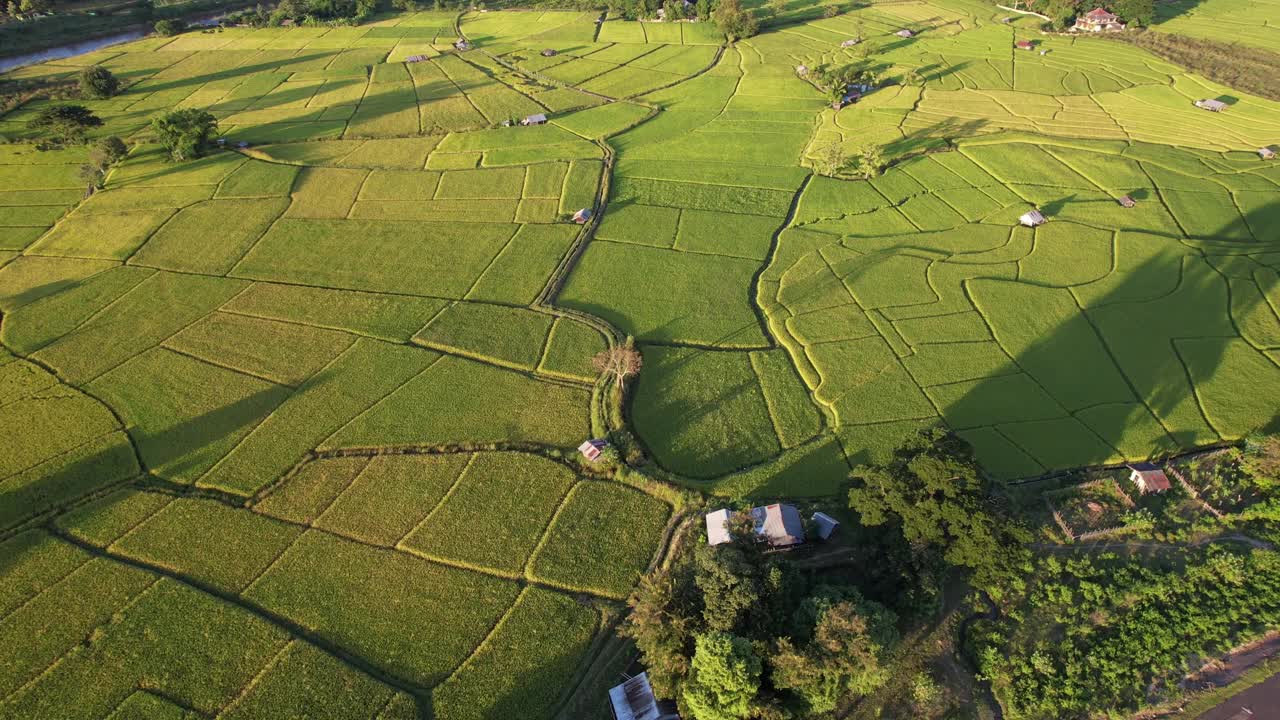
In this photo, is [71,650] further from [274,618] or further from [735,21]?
[735,21]

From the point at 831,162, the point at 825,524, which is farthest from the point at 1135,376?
the point at 831,162

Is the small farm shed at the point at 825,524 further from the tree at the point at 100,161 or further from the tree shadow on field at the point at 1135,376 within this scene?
the tree at the point at 100,161

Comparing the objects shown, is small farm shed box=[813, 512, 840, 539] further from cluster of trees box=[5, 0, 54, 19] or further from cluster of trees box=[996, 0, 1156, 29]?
cluster of trees box=[5, 0, 54, 19]

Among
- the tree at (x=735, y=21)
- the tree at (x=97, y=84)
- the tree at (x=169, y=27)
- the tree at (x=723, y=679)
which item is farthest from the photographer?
the tree at (x=169, y=27)

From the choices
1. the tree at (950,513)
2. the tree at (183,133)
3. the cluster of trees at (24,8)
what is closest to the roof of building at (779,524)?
the tree at (950,513)

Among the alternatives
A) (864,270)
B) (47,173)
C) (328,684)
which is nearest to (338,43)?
(47,173)

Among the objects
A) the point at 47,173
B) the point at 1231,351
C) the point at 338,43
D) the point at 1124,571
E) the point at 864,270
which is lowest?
the point at 1124,571

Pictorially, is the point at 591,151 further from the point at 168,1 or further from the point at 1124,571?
the point at 168,1
